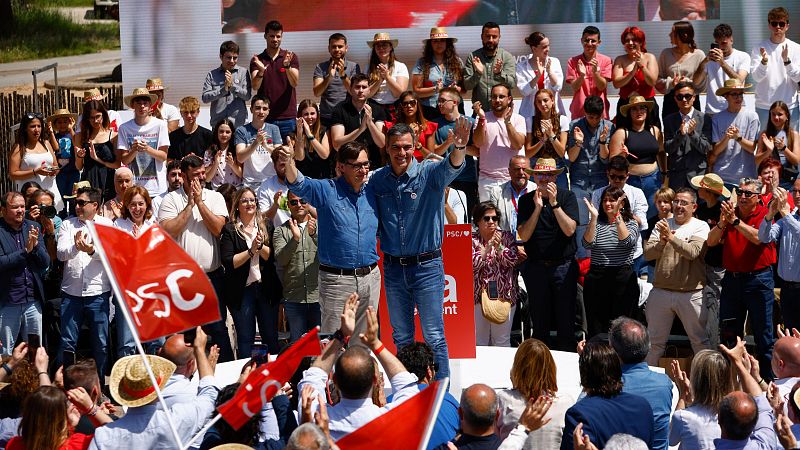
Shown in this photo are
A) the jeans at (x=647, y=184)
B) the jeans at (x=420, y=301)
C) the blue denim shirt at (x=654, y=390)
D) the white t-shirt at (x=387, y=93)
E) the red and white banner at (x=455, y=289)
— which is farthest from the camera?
the white t-shirt at (x=387, y=93)

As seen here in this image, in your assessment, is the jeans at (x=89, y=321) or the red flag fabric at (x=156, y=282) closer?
the red flag fabric at (x=156, y=282)

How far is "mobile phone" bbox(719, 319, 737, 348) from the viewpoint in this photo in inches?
441

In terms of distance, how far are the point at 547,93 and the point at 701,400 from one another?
6.81 meters

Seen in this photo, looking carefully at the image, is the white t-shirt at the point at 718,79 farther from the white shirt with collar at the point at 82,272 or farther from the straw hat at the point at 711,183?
the white shirt with collar at the point at 82,272

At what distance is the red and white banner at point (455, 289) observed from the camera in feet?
34.1

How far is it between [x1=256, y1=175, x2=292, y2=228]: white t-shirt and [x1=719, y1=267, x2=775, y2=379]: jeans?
446cm

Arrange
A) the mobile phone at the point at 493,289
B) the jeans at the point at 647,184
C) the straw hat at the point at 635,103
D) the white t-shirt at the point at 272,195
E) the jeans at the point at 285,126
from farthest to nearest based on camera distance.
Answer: the jeans at the point at 285,126 → the straw hat at the point at 635,103 → the jeans at the point at 647,184 → the white t-shirt at the point at 272,195 → the mobile phone at the point at 493,289

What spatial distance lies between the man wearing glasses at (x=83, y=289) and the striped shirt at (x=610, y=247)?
4.49 metres

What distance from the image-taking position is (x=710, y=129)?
14.2m

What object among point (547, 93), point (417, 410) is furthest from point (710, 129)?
point (417, 410)

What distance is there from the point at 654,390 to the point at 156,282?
3.02 metres

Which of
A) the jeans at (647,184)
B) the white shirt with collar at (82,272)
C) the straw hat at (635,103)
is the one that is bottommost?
the white shirt with collar at (82,272)

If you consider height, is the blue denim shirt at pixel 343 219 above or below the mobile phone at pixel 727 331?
above

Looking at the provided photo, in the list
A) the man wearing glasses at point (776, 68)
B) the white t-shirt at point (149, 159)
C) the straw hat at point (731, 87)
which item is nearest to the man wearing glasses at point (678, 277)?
the straw hat at point (731, 87)
